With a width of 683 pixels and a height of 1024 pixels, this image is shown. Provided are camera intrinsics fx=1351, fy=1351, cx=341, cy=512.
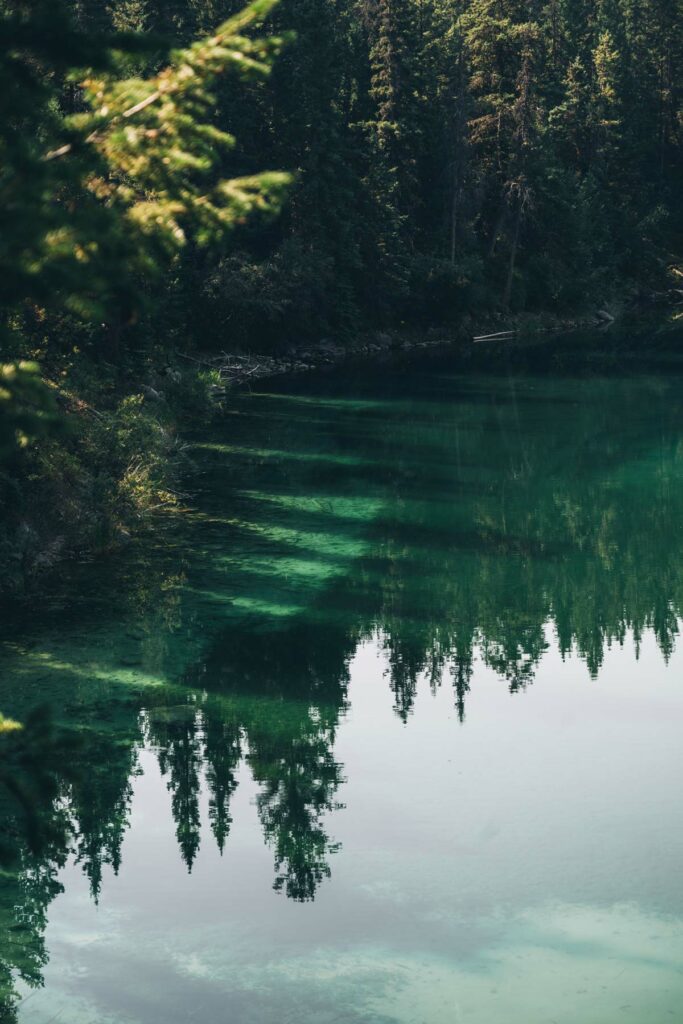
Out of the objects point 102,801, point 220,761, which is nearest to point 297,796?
point 220,761

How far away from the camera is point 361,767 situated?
58.0ft

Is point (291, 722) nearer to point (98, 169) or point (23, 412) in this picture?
point (23, 412)

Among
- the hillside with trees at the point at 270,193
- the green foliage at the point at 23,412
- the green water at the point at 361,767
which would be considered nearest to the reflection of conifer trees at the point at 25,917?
the green water at the point at 361,767

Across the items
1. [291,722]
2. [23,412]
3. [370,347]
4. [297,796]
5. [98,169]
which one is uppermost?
[370,347]

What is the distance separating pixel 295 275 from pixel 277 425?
14.0m

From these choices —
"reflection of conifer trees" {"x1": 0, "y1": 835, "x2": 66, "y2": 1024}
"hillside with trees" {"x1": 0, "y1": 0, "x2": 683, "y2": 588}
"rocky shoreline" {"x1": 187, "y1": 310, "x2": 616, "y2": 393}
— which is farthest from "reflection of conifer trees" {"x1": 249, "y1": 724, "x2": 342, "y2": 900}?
"rocky shoreline" {"x1": 187, "y1": 310, "x2": 616, "y2": 393}

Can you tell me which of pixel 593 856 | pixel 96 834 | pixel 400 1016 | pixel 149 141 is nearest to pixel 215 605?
pixel 96 834

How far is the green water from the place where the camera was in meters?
12.7

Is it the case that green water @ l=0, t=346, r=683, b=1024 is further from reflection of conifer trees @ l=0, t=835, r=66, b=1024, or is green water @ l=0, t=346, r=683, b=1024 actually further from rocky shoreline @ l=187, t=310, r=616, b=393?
rocky shoreline @ l=187, t=310, r=616, b=393

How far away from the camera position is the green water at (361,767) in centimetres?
1274

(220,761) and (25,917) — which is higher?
(220,761)

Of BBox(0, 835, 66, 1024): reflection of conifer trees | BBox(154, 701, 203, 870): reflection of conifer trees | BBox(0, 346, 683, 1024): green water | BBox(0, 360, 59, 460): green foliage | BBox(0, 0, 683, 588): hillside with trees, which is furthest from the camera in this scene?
BBox(154, 701, 203, 870): reflection of conifer trees

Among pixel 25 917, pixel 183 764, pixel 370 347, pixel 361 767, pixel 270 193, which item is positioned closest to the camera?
pixel 270 193

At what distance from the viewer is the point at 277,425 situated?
42.5 m
